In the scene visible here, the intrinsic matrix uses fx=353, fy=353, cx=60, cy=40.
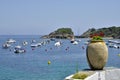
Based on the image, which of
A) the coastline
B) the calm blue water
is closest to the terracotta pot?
the coastline

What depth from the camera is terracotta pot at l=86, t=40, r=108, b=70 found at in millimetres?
21594

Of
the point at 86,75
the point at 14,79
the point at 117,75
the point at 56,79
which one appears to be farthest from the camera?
the point at 14,79

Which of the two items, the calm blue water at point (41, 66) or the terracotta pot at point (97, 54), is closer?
the terracotta pot at point (97, 54)

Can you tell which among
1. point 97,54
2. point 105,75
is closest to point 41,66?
point 97,54

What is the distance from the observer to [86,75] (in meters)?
19.3

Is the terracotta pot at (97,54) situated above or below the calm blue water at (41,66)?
above

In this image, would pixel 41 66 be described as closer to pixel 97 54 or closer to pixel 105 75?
pixel 97 54

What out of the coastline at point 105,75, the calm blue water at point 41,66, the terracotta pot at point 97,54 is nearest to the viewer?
the coastline at point 105,75

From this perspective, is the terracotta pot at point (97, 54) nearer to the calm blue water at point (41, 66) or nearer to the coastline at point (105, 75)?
the coastline at point (105, 75)

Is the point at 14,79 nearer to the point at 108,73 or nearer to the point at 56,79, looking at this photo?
the point at 56,79

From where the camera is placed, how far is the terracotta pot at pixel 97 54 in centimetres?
2159

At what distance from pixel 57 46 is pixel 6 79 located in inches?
3771

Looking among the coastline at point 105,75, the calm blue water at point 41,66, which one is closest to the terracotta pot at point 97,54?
the coastline at point 105,75

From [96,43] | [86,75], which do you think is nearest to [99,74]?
[86,75]
